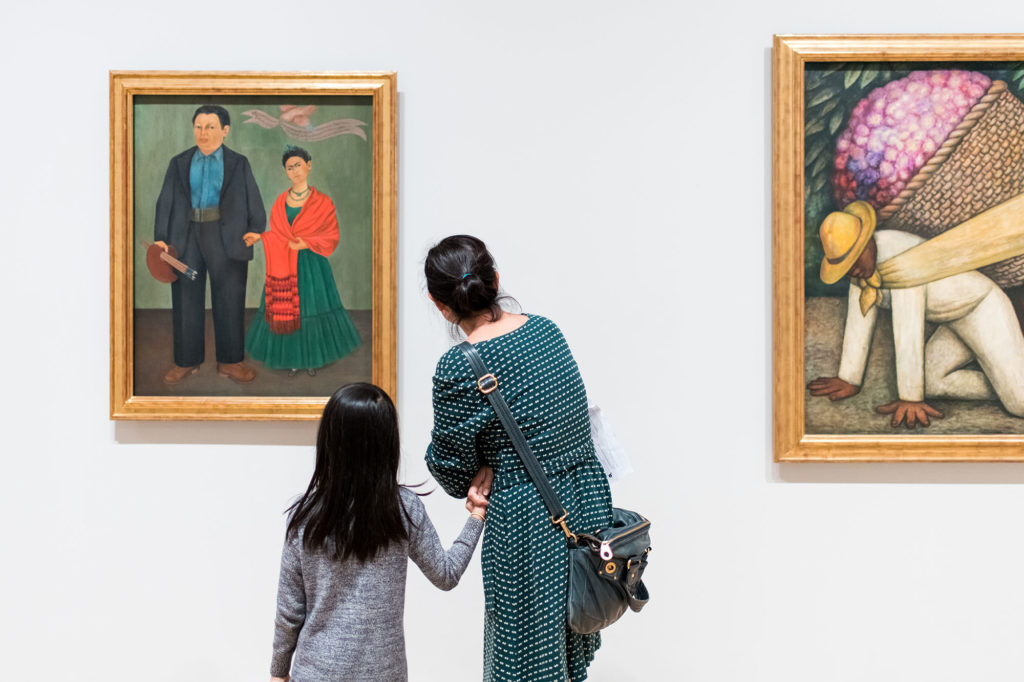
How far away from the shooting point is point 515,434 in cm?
163

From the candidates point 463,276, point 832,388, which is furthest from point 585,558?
point 832,388

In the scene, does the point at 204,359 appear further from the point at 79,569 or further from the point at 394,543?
the point at 394,543

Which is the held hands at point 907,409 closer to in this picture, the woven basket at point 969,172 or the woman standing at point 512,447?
the woven basket at point 969,172

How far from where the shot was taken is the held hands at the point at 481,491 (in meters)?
1.72

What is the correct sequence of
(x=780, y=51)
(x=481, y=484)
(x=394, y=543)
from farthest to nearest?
1. (x=780, y=51)
2. (x=481, y=484)
3. (x=394, y=543)

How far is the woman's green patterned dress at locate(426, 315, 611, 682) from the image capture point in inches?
64.1

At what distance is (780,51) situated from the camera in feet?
7.50

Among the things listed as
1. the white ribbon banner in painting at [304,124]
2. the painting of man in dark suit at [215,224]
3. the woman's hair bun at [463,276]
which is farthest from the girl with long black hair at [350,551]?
the white ribbon banner in painting at [304,124]

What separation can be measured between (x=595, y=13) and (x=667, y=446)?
1.38 meters

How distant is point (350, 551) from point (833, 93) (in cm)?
194

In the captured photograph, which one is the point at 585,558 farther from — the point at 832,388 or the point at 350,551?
the point at 832,388

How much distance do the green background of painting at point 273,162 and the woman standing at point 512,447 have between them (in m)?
0.75

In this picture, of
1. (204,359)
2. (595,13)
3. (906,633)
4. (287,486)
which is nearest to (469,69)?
(595,13)

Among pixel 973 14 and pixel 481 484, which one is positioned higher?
pixel 973 14
